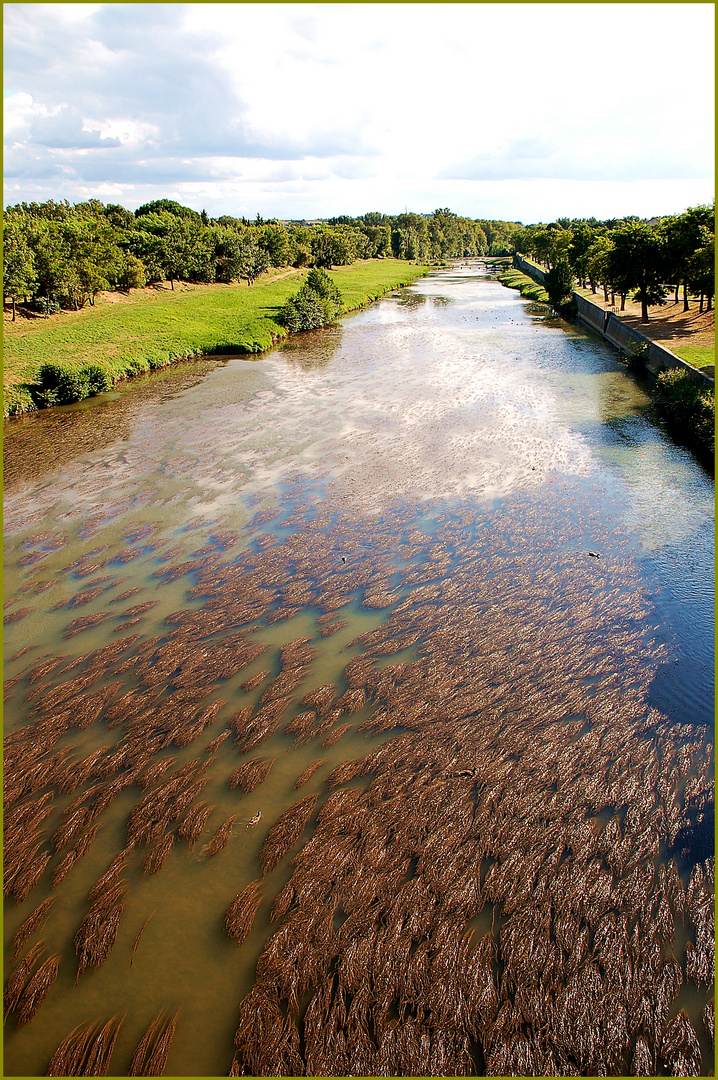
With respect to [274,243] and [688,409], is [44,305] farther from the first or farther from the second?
[688,409]

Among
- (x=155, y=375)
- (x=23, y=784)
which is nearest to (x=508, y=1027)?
(x=23, y=784)

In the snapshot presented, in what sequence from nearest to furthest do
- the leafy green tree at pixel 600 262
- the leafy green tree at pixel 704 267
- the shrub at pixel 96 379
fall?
1. the leafy green tree at pixel 704 267
2. the shrub at pixel 96 379
3. the leafy green tree at pixel 600 262

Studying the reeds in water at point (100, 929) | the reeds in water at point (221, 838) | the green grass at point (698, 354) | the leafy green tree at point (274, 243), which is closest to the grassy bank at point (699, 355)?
the green grass at point (698, 354)

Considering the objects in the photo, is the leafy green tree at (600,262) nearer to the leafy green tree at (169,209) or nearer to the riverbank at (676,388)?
the riverbank at (676,388)

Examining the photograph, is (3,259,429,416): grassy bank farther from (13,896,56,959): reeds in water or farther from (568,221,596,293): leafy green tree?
(13,896,56,959): reeds in water

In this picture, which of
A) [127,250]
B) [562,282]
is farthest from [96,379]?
[562,282]

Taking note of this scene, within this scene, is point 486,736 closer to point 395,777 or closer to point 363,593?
point 395,777

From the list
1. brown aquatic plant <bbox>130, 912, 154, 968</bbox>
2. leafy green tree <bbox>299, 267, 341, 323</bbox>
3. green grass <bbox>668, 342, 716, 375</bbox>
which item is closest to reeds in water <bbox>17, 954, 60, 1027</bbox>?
brown aquatic plant <bbox>130, 912, 154, 968</bbox>
